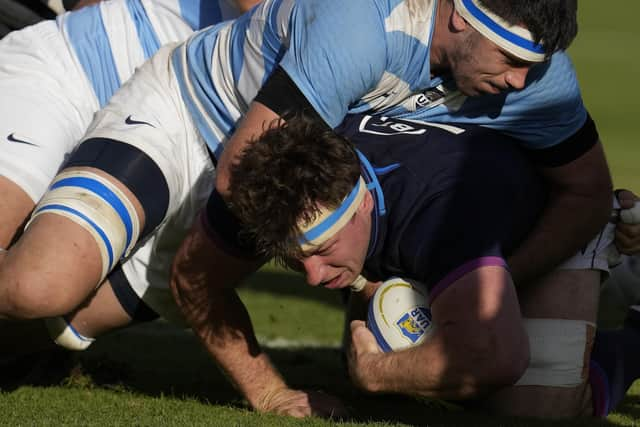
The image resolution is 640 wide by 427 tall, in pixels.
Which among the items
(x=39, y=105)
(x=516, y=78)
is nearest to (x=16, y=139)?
(x=39, y=105)

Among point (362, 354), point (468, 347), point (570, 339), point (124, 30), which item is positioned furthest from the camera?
point (124, 30)

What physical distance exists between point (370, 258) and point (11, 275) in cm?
145

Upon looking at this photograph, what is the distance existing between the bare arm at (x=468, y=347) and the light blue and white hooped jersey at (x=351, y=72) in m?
0.87

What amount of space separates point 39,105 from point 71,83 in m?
0.24

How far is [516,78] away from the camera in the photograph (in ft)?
14.4

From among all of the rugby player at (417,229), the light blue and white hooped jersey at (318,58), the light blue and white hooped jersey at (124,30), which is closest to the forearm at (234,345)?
the rugby player at (417,229)

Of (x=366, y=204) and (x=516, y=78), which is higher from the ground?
(x=516, y=78)

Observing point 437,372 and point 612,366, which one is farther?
point 612,366

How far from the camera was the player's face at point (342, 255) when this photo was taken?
4.03 meters

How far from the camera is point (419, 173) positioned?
13.9ft

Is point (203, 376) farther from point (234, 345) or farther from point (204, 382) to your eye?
point (234, 345)

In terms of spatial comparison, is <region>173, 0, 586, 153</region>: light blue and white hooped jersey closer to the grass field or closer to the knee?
the knee

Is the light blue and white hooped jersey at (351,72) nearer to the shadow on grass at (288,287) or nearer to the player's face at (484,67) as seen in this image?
the player's face at (484,67)

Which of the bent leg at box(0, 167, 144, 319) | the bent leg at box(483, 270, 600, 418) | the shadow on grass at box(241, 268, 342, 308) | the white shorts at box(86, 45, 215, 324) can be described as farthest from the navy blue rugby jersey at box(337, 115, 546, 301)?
the shadow on grass at box(241, 268, 342, 308)
